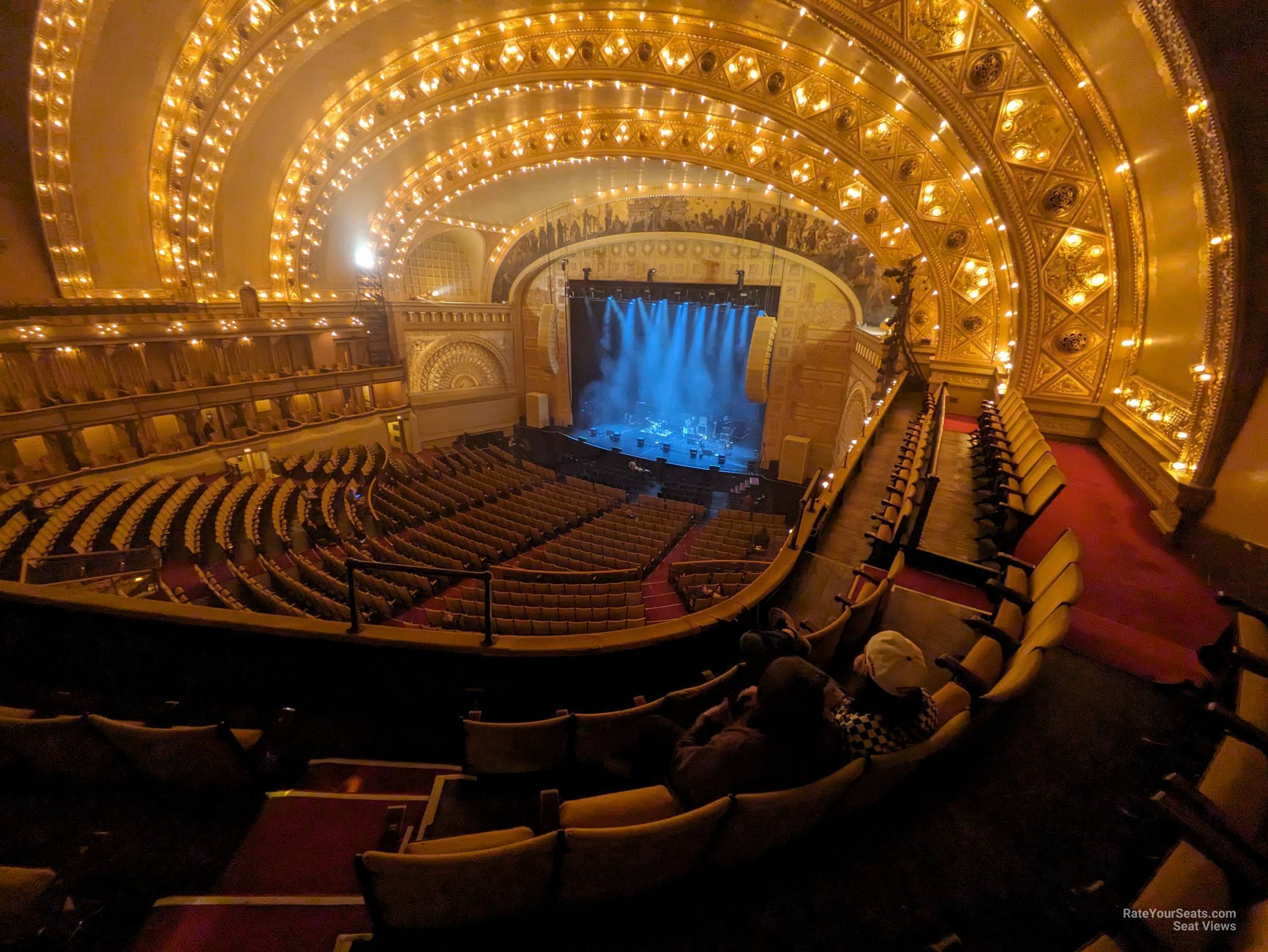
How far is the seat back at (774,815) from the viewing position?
1701 mm

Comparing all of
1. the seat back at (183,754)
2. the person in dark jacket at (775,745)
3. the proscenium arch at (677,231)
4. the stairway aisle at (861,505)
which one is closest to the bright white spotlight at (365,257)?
the proscenium arch at (677,231)

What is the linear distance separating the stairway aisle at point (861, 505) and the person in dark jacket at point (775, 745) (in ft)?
8.49

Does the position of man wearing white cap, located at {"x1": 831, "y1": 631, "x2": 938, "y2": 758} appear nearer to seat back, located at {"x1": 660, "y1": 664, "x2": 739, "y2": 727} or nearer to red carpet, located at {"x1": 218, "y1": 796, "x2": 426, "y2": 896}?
seat back, located at {"x1": 660, "y1": 664, "x2": 739, "y2": 727}

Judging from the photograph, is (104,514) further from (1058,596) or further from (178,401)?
(1058,596)

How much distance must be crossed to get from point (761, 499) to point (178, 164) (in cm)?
1804

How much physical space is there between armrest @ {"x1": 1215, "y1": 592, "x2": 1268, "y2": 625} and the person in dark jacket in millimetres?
2349

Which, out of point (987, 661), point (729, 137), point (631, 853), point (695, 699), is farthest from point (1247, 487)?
point (729, 137)

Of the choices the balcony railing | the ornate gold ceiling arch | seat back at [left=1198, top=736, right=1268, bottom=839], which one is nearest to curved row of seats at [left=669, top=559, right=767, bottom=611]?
seat back at [left=1198, top=736, right=1268, bottom=839]

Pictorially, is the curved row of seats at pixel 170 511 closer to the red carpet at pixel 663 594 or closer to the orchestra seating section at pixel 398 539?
the orchestra seating section at pixel 398 539

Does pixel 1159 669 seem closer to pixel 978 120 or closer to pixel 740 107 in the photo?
pixel 978 120

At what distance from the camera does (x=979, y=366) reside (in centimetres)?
1052

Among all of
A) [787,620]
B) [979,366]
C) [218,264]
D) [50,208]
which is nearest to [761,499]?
[979,366]

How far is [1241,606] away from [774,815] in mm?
2767

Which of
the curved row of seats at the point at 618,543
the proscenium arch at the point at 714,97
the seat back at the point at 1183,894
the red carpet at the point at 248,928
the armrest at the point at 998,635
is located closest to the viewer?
the seat back at the point at 1183,894
